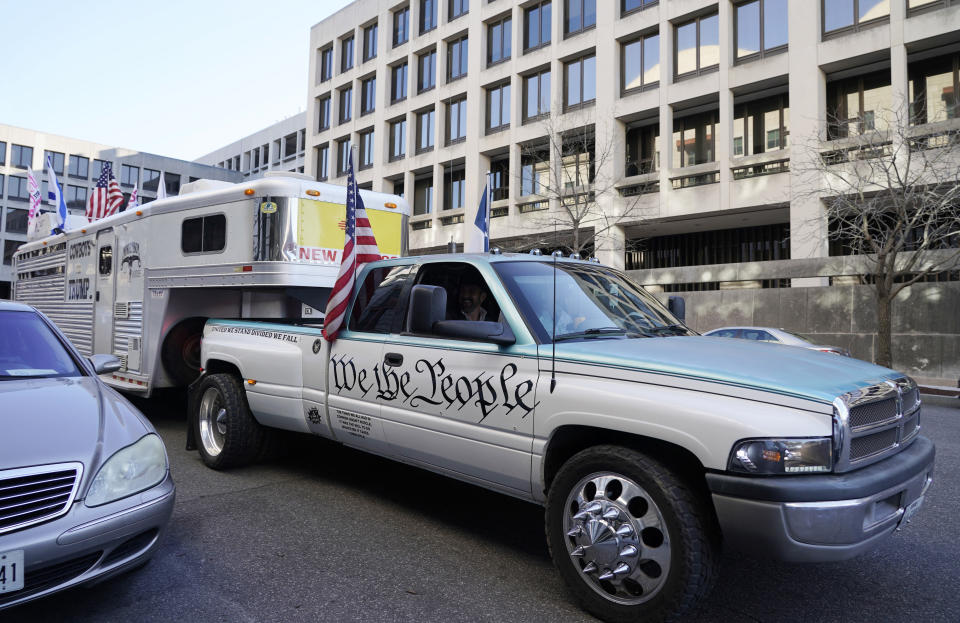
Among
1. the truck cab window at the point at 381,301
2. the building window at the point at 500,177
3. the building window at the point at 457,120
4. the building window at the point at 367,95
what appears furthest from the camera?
the building window at the point at 367,95

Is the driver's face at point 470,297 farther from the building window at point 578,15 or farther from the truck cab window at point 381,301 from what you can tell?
the building window at point 578,15

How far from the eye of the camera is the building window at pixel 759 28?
21.4 meters

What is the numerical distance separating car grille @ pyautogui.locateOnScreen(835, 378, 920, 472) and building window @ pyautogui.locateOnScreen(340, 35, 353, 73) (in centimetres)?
3875

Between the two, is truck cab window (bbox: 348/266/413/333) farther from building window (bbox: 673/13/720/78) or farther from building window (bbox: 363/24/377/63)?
building window (bbox: 363/24/377/63)

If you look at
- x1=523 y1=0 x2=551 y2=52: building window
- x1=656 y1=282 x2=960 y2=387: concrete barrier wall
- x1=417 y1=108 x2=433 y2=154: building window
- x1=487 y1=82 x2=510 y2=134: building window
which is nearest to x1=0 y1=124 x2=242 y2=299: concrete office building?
x1=417 y1=108 x2=433 y2=154: building window

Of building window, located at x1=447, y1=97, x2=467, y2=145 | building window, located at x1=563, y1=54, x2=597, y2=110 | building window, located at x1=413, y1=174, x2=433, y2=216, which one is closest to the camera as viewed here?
building window, located at x1=563, y1=54, x2=597, y2=110

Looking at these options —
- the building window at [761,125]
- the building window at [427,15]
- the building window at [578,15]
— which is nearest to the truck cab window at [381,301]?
the building window at [761,125]

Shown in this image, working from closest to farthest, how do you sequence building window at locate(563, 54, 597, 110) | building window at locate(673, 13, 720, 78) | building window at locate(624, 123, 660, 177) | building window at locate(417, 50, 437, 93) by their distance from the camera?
building window at locate(673, 13, 720, 78), building window at locate(624, 123, 660, 177), building window at locate(563, 54, 597, 110), building window at locate(417, 50, 437, 93)

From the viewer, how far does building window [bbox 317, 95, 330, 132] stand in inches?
1549

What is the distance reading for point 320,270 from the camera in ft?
22.6

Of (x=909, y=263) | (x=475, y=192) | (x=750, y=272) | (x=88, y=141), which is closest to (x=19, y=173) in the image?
(x=88, y=141)

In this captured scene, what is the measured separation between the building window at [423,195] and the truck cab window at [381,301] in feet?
96.0

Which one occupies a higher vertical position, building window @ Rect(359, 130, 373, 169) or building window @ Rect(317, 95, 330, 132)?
building window @ Rect(317, 95, 330, 132)

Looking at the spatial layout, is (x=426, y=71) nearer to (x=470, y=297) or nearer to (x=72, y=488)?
(x=470, y=297)
